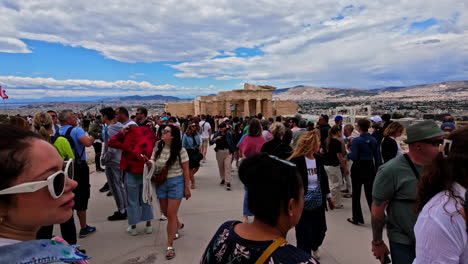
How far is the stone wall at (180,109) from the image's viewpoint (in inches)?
1105

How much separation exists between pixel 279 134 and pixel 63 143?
131 inches

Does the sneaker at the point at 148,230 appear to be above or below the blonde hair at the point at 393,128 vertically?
below

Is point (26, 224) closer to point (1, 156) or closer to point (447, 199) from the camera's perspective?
point (1, 156)

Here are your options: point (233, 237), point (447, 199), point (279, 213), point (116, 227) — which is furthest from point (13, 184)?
point (116, 227)

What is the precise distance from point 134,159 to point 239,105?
25.9 meters

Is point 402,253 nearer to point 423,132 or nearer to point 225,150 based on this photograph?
point 423,132

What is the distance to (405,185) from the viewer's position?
2.31 metres

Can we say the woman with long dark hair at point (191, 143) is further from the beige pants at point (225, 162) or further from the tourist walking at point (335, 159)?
the tourist walking at point (335, 159)

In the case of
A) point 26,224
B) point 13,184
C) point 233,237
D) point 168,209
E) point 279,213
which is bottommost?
point 168,209

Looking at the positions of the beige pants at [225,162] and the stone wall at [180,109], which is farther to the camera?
the stone wall at [180,109]

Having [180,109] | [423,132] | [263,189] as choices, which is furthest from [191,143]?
[180,109]

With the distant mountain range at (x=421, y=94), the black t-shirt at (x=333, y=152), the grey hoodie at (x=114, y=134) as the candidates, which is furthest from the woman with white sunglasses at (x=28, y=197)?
the distant mountain range at (x=421, y=94)

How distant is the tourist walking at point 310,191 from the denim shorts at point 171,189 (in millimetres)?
1712

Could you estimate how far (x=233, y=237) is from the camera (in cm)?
141
